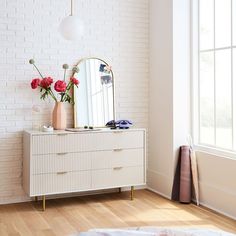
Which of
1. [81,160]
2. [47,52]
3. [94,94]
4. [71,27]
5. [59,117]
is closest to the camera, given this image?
[71,27]

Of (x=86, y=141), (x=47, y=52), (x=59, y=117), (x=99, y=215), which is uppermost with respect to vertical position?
(x=47, y=52)

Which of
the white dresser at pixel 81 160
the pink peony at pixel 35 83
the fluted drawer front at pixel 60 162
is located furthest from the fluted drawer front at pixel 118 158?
the pink peony at pixel 35 83

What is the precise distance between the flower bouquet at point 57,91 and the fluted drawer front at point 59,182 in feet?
1.88

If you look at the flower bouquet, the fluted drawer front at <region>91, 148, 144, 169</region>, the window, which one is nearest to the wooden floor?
the fluted drawer front at <region>91, 148, 144, 169</region>

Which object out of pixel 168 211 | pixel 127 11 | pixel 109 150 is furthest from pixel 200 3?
pixel 168 211

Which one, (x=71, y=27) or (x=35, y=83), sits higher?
(x=71, y=27)

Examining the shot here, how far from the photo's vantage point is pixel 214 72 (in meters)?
4.50

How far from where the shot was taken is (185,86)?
485 centimetres

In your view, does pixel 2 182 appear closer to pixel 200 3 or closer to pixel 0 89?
pixel 0 89

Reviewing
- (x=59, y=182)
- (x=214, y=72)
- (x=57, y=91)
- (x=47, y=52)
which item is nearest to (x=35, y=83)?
(x=57, y=91)

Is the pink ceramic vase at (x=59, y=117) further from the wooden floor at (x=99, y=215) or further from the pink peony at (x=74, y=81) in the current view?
the wooden floor at (x=99, y=215)

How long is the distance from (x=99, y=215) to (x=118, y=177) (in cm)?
63

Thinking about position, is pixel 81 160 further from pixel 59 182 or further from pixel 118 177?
pixel 118 177

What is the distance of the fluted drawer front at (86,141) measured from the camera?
429cm
